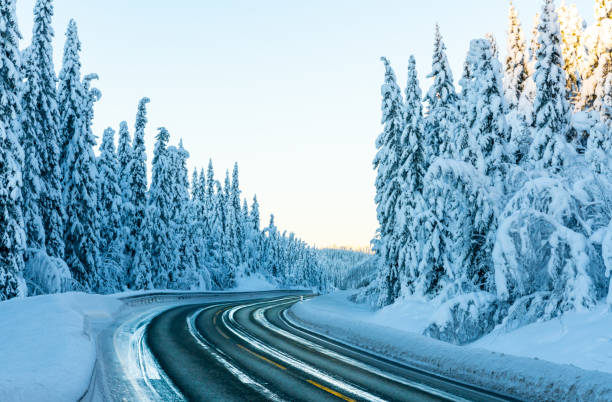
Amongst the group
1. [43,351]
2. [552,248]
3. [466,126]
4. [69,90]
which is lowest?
[43,351]

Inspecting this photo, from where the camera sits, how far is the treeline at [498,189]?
1423 centimetres

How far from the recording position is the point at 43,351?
8539 millimetres

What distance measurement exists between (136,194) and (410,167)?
2589cm

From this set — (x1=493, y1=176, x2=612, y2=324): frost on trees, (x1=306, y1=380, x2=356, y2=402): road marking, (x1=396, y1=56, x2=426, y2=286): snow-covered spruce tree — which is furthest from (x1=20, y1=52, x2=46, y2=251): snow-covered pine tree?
(x1=493, y1=176, x2=612, y2=324): frost on trees

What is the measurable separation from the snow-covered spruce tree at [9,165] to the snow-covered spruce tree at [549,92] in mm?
22743

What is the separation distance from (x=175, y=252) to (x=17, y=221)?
1137 inches

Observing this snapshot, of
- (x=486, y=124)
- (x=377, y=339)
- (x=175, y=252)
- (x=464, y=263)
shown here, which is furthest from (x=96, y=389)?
(x=175, y=252)

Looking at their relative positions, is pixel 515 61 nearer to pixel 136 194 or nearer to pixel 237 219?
pixel 136 194

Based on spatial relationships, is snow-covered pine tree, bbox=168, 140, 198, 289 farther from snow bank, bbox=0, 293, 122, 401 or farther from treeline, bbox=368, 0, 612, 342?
snow bank, bbox=0, 293, 122, 401

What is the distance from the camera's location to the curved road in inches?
363

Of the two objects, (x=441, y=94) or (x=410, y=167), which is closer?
(x=410, y=167)

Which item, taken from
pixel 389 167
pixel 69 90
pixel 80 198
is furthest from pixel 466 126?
pixel 69 90

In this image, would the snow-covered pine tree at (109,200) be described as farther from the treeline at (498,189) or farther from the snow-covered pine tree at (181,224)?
the treeline at (498,189)

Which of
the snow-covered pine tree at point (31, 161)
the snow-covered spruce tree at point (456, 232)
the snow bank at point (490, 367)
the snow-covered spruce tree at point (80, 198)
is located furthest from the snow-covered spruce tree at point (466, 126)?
the snow-covered spruce tree at point (80, 198)
